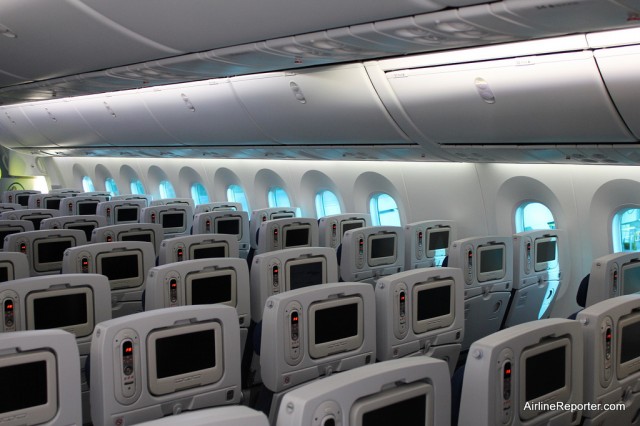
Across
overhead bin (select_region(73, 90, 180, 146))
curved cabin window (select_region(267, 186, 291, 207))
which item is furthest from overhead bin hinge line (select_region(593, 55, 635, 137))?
curved cabin window (select_region(267, 186, 291, 207))

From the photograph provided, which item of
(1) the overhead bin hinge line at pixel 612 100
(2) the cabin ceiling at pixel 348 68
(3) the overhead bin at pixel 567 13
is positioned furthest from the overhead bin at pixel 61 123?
(3) the overhead bin at pixel 567 13

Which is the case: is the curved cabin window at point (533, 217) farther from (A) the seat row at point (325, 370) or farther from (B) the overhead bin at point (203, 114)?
(A) the seat row at point (325, 370)

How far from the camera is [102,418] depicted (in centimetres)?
339

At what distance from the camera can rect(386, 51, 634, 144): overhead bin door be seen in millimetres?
5875

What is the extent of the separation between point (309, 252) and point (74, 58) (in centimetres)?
354

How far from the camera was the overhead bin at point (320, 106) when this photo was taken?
8062 mm

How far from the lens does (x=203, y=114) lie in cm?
1116

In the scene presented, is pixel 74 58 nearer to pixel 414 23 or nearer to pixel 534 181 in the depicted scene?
pixel 414 23

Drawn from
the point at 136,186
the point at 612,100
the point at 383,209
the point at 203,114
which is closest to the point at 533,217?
the point at 383,209

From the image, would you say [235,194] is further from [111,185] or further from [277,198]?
[111,185]

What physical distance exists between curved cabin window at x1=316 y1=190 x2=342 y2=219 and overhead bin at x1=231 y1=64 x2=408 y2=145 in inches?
130

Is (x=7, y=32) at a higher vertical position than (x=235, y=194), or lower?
higher

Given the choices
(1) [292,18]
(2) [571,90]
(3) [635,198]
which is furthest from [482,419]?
(3) [635,198]

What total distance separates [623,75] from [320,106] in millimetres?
4017
